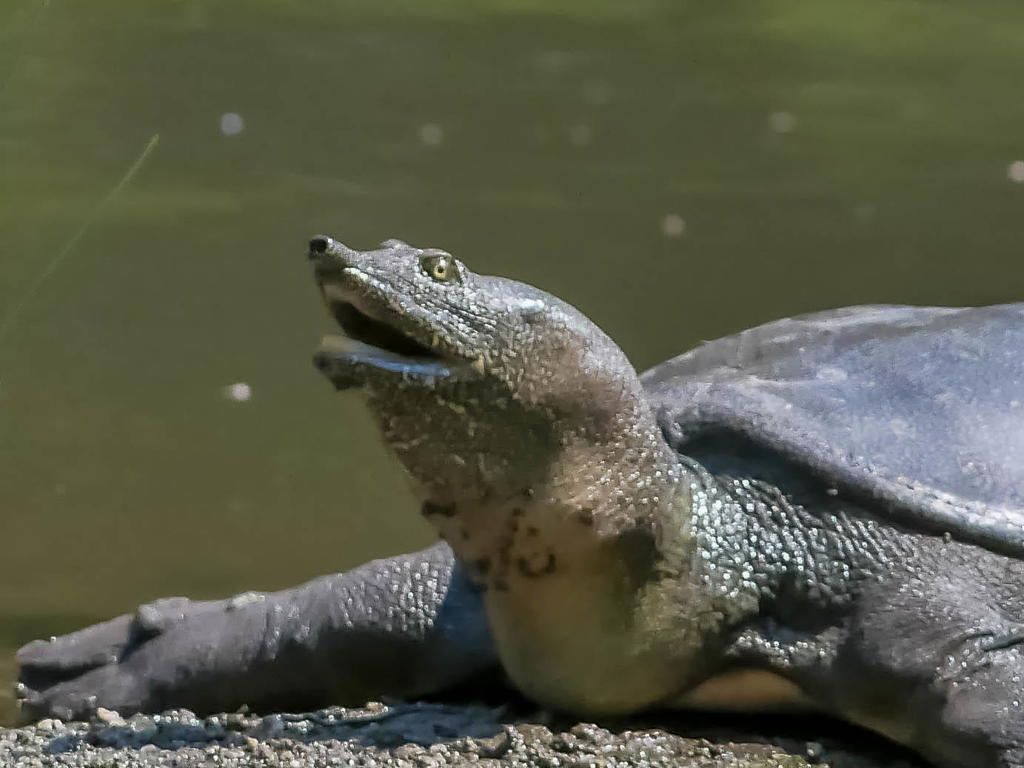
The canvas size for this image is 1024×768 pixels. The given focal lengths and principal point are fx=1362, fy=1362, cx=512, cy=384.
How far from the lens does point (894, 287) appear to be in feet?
17.2

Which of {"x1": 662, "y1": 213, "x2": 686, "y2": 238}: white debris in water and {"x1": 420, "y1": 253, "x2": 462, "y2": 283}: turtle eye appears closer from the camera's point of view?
{"x1": 420, "y1": 253, "x2": 462, "y2": 283}: turtle eye

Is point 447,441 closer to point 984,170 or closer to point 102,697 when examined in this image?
point 102,697

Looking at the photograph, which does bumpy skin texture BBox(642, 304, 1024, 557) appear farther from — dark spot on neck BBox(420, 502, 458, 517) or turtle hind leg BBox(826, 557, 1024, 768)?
dark spot on neck BBox(420, 502, 458, 517)

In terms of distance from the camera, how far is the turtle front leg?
2.10 metres

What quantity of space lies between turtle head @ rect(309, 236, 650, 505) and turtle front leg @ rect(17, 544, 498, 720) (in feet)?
1.79

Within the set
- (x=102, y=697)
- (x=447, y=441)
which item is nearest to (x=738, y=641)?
(x=447, y=441)

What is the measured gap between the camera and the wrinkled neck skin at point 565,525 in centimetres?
158

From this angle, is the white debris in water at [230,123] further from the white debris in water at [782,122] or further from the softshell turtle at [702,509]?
the softshell turtle at [702,509]

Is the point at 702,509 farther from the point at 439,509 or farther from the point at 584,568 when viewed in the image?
the point at 439,509

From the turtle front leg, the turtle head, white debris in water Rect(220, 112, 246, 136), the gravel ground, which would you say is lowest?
the gravel ground

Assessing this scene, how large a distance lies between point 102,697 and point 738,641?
44.0 inches

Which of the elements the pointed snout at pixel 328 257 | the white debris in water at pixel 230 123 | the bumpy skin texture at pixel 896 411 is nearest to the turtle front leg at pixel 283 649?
the bumpy skin texture at pixel 896 411

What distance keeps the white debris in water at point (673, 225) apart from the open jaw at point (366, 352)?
386 cm

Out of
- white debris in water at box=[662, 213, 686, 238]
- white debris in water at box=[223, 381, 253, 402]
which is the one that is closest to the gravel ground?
white debris in water at box=[223, 381, 253, 402]
